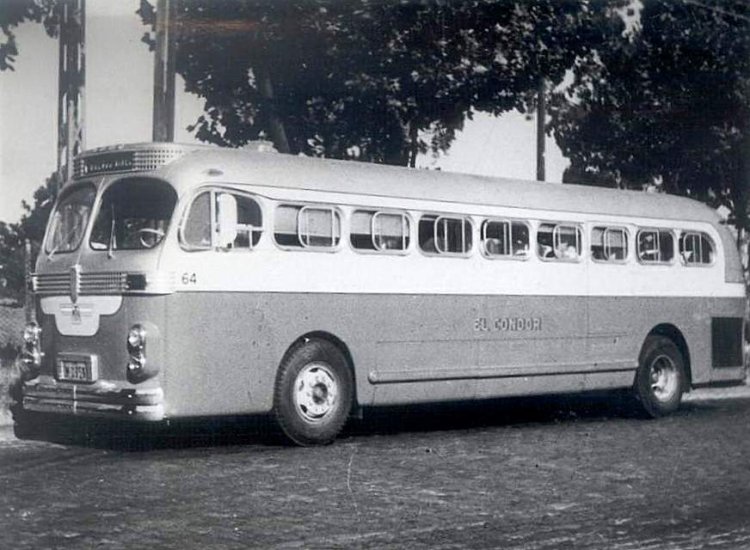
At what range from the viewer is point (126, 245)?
1205 cm

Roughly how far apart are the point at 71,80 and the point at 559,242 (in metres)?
5.62

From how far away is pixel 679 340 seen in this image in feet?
55.7

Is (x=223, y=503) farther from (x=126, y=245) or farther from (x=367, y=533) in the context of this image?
(x=126, y=245)

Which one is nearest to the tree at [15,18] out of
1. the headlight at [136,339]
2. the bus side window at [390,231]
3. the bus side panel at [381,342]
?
the bus side window at [390,231]

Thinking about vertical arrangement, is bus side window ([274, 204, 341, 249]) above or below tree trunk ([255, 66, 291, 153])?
below

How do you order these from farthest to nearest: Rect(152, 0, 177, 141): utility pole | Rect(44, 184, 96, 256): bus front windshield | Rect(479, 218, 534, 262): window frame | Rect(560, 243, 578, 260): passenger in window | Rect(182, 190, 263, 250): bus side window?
Rect(560, 243, 578, 260): passenger in window
Rect(152, 0, 177, 141): utility pole
Rect(479, 218, 534, 262): window frame
Rect(44, 184, 96, 256): bus front windshield
Rect(182, 190, 263, 250): bus side window

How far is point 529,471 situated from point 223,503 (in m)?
2.89

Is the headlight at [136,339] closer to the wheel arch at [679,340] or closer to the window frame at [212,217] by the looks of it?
the window frame at [212,217]

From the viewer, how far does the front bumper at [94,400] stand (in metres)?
11.4

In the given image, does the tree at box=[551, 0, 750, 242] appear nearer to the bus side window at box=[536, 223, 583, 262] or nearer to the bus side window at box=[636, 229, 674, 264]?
the bus side window at box=[636, 229, 674, 264]

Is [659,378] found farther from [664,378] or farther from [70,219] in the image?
[70,219]

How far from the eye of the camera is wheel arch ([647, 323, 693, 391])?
16.8 m

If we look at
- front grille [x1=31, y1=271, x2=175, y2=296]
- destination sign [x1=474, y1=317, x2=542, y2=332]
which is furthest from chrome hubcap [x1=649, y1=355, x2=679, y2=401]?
front grille [x1=31, y1=271, x2=175, y2=296]

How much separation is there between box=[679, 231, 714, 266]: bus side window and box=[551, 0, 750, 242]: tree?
6.41 m
